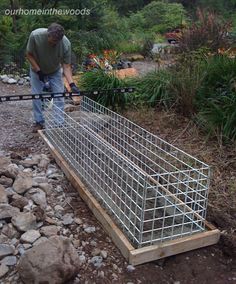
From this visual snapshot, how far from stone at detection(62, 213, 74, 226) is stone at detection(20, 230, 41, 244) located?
25 cm

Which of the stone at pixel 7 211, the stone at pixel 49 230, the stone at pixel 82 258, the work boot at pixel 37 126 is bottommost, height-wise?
the work boot at pixel 37 126

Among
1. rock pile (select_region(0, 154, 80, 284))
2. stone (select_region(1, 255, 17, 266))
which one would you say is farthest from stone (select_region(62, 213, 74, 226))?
stone (select_region(1, 255, 17, 266))

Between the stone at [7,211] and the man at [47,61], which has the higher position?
the man at [47,61]

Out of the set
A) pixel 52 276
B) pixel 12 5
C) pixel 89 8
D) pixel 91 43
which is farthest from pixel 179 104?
pixel 12 5

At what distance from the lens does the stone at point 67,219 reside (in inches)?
103

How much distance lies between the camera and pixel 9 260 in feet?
7.34

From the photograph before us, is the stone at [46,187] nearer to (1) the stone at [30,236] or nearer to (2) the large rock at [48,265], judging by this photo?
(1) the stone at [30,236]

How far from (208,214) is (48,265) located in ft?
3.87

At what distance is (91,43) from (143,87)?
3.94 meters

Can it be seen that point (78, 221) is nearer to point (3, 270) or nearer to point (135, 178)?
point (135, 178)

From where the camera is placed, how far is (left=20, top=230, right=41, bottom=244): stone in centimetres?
235

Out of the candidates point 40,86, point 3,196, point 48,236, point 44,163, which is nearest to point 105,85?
point 40,86

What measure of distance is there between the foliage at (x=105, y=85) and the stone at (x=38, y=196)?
7.54 feet

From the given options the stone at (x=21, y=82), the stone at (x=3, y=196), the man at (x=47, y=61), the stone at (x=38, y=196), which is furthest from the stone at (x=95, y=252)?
the stone at (x=21, y=82)
